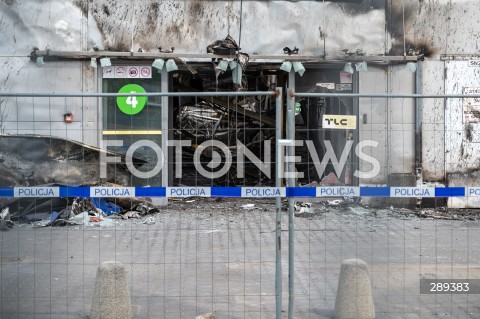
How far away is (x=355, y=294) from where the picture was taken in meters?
6.09

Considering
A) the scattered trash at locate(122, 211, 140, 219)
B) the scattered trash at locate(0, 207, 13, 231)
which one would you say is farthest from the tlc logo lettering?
the scattered trash at locate(122, 211, 140, 219)

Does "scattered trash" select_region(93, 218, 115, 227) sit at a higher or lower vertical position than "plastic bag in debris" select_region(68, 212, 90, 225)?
lower

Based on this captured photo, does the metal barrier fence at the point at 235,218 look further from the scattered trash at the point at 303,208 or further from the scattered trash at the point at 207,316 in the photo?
the scattered trash at the point at 207,316

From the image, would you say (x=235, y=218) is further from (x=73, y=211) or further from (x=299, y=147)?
(x=299, y=147)

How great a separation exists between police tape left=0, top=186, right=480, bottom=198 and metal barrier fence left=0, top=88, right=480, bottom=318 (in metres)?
0.01

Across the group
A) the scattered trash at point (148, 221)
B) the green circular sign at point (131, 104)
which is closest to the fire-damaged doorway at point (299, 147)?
the green circular sign at point (131, 104)

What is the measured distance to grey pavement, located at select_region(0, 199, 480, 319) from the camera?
6.68 meters

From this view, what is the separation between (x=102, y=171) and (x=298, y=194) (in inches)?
92.6

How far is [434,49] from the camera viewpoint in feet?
45.6

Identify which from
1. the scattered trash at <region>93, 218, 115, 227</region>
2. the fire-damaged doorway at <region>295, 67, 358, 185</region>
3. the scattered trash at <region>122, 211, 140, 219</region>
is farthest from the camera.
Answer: the scattered trash at <region>122, 211, 140, 219</region>

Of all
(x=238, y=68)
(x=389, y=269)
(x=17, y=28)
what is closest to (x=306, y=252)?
(x=389, y=269)

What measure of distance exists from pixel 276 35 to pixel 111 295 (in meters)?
8.92

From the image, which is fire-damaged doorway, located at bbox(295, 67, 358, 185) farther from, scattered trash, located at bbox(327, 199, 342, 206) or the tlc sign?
scattered trash, located at bbox(327, 199, 342, 206)

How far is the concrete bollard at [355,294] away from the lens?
20.0ft
